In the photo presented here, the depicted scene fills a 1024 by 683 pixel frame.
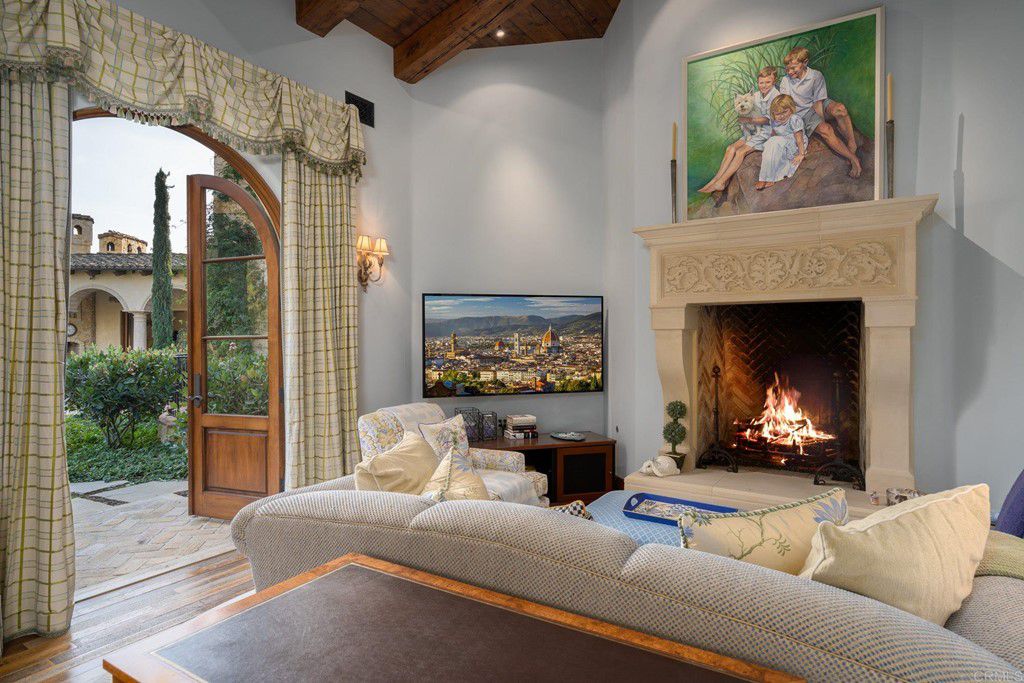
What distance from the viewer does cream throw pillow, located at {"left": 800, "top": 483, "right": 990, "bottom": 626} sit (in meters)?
1.07

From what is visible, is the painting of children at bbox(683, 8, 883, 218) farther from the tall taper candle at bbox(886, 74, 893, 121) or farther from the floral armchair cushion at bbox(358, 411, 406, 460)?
the floral armchair cushion at bbox(358, 411, 406, 460)

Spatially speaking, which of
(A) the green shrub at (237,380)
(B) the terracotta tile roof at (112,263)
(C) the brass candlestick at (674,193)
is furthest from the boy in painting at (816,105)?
(B) the terracotta tile roof at (112,263)

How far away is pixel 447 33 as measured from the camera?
156 inches

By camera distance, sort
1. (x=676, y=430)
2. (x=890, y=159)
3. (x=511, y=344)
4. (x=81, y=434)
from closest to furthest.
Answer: (x=890, y=159) → (x=676, y=430) → (x=511, y=344) → (x=81, y=434)

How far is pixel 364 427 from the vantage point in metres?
3.12

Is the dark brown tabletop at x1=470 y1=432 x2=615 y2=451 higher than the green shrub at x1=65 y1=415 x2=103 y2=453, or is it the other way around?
the dark brown tabletop at x1=470 y1=432 x2=615 y2=451

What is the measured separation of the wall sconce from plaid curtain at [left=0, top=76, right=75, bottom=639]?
1819mm

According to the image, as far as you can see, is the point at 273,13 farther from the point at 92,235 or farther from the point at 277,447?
the point at 92,235

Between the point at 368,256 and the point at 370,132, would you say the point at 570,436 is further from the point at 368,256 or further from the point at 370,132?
the point at 370,132

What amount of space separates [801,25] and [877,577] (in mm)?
3671

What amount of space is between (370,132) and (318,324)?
157cm

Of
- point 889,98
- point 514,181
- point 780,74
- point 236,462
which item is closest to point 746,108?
point 780,74

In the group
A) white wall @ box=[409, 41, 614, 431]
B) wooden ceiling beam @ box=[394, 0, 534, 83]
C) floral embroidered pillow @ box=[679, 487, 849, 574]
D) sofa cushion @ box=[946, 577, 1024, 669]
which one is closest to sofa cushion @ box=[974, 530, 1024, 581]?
sofa cushion @ box=[946, 577, 1024, 669]

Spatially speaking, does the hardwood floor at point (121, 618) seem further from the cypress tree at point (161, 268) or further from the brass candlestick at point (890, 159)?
the cypress tree at point (161, 268)
